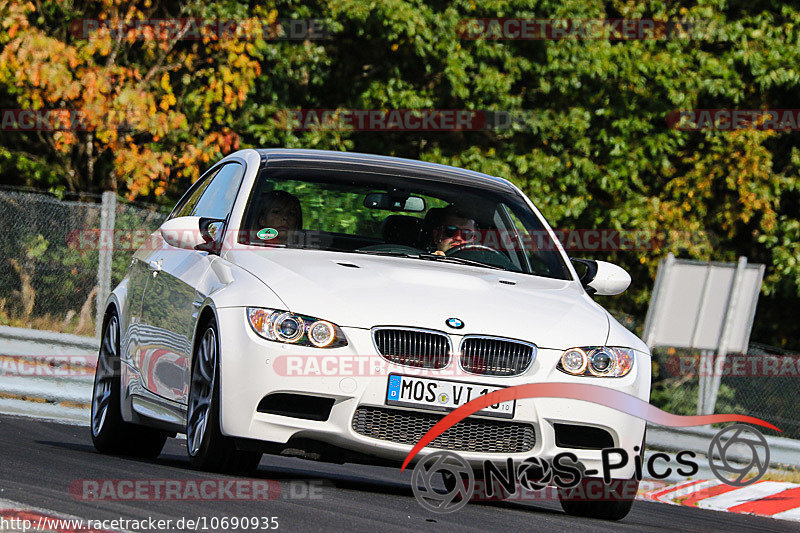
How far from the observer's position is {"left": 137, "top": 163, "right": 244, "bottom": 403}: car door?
728cm

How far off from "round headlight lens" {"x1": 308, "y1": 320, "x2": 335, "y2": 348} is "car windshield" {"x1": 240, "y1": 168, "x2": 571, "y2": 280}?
1144 mm

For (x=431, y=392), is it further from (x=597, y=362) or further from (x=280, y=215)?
(x=280, y=215)

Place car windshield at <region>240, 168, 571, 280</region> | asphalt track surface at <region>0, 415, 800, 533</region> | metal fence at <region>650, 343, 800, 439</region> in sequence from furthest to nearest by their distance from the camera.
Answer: metal fence at <region>650, 343, 800, 439</region> → car windshield at <region>240, 168, 571, 280</region> → asphalt track surface at <region>0, 415, 800, 533</region>

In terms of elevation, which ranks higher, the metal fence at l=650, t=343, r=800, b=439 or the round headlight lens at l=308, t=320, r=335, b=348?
the round headlight lens at l=308, t=320, r=335, b=348

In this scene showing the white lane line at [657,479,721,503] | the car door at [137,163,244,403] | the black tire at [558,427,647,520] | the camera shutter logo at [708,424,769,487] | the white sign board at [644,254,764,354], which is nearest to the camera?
the black tire at [558,427,647,520]

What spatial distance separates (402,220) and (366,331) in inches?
71.2

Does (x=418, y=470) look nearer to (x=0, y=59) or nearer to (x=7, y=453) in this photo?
(x=7, y=453)

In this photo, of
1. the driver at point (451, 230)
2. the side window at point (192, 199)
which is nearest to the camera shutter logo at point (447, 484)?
the driver at point (451, 230)

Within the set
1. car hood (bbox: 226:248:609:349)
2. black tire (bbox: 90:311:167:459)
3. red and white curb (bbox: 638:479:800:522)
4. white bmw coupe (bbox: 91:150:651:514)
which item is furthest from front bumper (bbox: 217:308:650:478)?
red and white curb (bbox: 638:479:800:522)

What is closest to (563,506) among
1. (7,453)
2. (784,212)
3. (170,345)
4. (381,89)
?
(170,345)

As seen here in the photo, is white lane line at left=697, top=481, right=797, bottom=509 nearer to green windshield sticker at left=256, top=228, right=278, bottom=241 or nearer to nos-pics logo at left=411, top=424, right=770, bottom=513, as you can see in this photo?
nos-pics logo at left=411, top=424, right=770, bottom=513

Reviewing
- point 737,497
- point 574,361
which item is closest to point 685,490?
point 737,497

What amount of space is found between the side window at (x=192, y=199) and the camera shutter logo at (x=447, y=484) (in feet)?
7.95

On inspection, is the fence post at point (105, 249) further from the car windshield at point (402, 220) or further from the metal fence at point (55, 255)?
the car windshield at point (402, 220)
